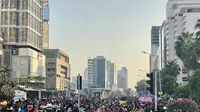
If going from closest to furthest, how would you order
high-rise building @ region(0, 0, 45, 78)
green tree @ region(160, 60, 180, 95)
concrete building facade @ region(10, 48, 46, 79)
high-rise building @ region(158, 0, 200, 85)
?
green tree @ region(160, 60, 180, 95), concrete building facade @ region(10, 48, 46, 79), high-rise building @ region(0, 0, 45, 78), high-rise building @ region(158, 0, 200, 85)

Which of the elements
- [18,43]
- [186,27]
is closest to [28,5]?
[18,43]

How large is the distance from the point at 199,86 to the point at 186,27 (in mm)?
75316

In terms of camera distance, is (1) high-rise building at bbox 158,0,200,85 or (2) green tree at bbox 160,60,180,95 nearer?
(2) green tree at bbox 160,60,180,95

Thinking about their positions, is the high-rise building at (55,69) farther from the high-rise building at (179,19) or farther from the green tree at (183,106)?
the green tree at (183,106)

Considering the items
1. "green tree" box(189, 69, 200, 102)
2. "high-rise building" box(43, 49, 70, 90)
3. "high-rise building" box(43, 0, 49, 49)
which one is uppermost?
"high-rise building" box(43, 0, 49, 49)

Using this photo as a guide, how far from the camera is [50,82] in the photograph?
15188 cm

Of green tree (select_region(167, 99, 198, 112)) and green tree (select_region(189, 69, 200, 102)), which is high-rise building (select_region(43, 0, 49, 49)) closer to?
green tree (select_region(189, 69, 200, 102))

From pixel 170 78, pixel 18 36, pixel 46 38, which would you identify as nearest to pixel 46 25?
pixel 46 38

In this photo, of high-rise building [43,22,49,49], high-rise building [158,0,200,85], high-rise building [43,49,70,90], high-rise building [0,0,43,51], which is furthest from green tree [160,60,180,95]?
high-rise building [43,22,49,49]

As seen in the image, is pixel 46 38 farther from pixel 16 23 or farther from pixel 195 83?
pixel 195 83

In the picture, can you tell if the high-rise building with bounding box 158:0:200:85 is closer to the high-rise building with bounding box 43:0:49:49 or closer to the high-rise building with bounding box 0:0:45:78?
the high-rise building with bounding box 0:0:45:78

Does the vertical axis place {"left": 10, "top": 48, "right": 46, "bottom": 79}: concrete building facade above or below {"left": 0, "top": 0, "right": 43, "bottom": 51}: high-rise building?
below

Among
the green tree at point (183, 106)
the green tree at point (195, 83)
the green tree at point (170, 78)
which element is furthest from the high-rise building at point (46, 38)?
the green tree at point (183, 106)

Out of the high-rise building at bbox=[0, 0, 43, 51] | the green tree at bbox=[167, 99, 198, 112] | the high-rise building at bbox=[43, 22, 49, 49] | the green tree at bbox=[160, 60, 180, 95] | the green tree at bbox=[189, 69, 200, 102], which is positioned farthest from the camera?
the high-rise building at bbox=[43, 22, 49, 49]
